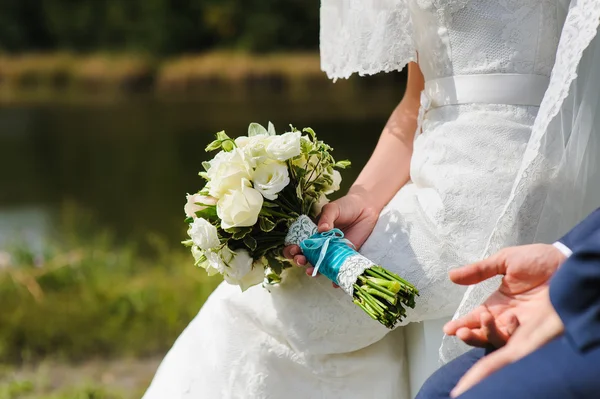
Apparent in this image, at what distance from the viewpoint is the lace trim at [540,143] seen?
4.32 feet

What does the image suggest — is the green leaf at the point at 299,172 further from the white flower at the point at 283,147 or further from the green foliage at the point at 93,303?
the green foliage at the point at 93,303

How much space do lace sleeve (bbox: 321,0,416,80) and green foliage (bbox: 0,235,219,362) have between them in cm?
204

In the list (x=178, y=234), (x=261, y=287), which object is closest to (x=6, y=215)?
(x=178, y=234)

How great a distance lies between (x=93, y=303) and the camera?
3.94 meters

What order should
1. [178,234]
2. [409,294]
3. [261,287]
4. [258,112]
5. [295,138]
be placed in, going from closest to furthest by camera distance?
[409,294] → [295,138] → [261,287] → [178,234] → [258,112]

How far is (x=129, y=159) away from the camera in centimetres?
1139

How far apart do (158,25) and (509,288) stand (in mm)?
22322

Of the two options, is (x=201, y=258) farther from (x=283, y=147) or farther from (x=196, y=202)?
(x=283, y=147)

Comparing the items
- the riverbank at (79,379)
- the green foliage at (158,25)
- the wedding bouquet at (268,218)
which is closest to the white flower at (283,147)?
the wedding bouquet at (268,218)

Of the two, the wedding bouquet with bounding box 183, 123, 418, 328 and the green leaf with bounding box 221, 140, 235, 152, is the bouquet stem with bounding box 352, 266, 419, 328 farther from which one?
the green leaf with bounding box 221, 140, 235, 152

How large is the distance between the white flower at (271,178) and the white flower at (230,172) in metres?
0.02

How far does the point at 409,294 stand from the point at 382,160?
1.27 ft

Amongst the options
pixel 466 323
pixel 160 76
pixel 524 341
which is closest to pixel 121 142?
pixel 160 76

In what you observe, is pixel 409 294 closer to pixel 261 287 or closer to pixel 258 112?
pixel 261 287
